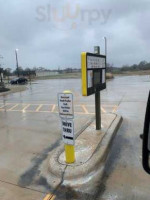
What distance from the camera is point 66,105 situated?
12.4 ft

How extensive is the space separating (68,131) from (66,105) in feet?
1.72

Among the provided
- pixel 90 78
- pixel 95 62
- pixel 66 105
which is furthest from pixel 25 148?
pixel 95 62

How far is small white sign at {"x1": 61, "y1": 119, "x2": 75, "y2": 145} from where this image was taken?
3865mm

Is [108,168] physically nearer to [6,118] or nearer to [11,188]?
[11,188]

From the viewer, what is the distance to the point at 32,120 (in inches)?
307

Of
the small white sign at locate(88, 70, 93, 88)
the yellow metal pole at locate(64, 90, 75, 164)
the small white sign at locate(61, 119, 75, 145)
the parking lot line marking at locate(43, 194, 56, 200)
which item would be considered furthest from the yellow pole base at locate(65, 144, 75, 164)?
the small white sign at locate(88, 70, 93, 88)

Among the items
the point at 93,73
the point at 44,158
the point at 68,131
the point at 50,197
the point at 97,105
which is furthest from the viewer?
the point at 97,105

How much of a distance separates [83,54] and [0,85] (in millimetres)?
20785

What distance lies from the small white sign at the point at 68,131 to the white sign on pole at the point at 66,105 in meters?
0.12

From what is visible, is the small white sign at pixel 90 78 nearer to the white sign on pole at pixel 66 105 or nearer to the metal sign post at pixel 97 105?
the metal sign post at pixel 97 105

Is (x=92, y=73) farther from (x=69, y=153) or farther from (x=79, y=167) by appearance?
(x=79, y=167)

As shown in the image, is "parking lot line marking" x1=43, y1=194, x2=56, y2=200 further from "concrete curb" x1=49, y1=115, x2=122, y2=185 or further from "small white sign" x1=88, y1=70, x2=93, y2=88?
"small white sign" x1=88, y1=70, x2=93, y2=88

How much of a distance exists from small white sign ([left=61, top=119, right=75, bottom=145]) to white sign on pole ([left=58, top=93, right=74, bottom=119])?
0.12 metres

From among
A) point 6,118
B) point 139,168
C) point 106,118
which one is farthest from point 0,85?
point 139,168
